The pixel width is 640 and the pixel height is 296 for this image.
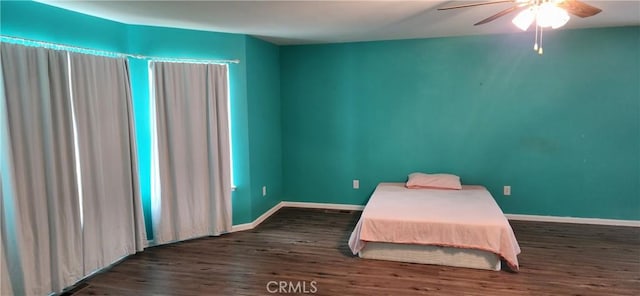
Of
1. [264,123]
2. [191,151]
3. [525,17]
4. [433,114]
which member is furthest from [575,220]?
[191,151]

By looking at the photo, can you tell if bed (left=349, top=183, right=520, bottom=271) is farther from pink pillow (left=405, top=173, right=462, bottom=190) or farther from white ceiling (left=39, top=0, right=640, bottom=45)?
white ceiling (left=39, top=0, right=640, bottom=45)

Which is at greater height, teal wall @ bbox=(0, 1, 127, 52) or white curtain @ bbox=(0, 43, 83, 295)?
teal wall @ bbox=(0, 1, 127, 52)

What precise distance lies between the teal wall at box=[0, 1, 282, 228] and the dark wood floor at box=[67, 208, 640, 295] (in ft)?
2.08

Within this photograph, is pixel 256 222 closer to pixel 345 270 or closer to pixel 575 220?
pixel 345 270

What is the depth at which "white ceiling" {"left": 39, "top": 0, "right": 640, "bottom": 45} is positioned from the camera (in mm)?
2949

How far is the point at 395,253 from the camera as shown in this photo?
3410mm

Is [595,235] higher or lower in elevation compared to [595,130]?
lower

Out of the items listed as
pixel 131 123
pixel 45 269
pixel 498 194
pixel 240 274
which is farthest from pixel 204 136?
pixel 498 194

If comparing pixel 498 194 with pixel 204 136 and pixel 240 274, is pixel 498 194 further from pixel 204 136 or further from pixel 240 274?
pixel 204 136

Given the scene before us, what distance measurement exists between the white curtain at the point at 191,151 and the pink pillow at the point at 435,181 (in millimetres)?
2082

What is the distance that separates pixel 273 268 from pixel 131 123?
5.93 ft

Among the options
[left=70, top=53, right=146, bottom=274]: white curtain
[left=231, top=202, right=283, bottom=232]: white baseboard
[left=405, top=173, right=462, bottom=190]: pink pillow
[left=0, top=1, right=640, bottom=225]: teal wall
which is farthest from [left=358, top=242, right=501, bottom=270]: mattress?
[left=70, top=53, right=146, bottom=274]: white curtain

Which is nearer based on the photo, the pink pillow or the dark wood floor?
the dark wood floor

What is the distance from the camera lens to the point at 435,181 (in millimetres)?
4406
